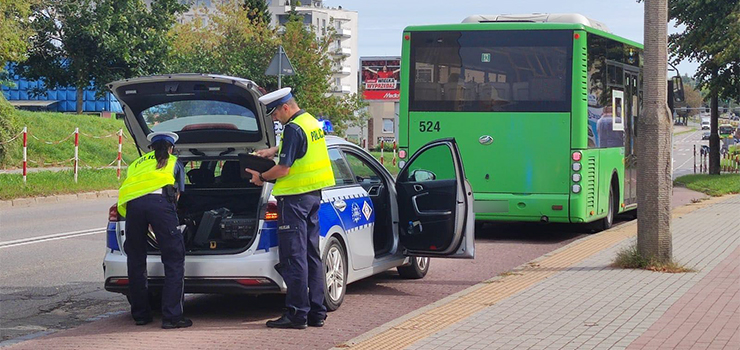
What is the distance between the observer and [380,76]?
85.8 meters

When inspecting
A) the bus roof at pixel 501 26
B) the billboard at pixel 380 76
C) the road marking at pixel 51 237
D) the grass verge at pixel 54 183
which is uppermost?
the billboard at pixel 380 76

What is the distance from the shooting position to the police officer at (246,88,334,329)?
26.1ft

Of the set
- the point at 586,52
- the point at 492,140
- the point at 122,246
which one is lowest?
the point at 122,246

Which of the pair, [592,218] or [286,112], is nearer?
[286,112]

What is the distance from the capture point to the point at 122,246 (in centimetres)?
841

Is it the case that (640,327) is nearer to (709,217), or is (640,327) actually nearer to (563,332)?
(563,332)

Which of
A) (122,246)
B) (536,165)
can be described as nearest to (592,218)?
(536,165)

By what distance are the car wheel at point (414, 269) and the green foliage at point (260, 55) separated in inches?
1196

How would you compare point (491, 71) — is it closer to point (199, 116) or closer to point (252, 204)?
point (252, 204)

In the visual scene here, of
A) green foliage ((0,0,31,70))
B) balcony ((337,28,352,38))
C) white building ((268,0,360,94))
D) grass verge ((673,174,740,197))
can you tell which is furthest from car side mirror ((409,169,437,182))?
balcony ((337,28,352,38))

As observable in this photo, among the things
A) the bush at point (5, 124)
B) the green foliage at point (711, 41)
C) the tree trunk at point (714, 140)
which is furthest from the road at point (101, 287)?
the tree trunk at point (714, 140)

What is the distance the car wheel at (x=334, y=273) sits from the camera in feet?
28.3

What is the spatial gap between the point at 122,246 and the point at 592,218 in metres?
8.74

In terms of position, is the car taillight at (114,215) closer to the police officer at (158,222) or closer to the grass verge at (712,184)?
the police officer at (158,222)
